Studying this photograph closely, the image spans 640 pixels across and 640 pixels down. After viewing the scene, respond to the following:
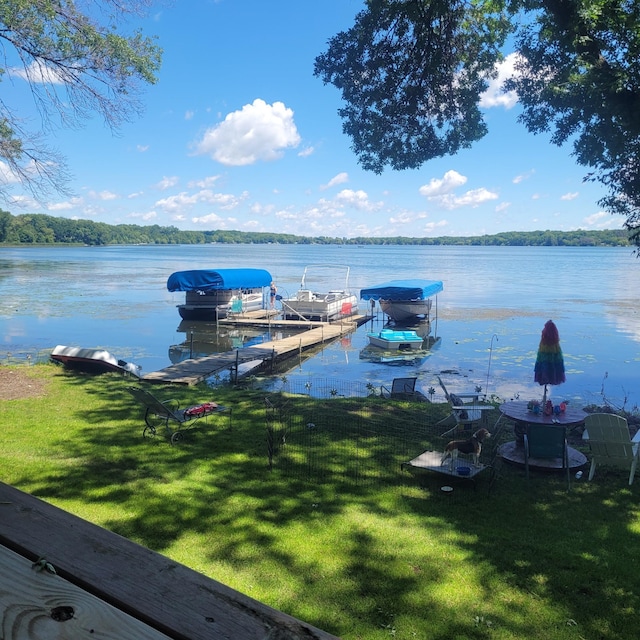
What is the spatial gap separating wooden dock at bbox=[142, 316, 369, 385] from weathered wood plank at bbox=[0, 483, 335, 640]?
15099 mm

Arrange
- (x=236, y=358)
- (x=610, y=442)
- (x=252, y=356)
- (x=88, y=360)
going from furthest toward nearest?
1. (x=252, y=356)
2. (x=236, y=358)
3. (x=88, y=360)
4. (x=610, y=442)

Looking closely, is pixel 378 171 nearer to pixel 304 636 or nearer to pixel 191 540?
pixel 191 540

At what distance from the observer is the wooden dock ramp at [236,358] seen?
646 inches

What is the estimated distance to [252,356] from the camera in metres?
20.1

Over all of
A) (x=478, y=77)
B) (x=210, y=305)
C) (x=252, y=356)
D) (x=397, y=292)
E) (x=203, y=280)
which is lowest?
(x=210, y=305)

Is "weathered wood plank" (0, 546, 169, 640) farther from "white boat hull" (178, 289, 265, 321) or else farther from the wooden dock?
"white boat hull" (178, 289, 265, 321)

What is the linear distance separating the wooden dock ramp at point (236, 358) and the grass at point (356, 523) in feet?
20.4

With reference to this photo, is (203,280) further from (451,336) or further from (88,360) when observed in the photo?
(88,360)

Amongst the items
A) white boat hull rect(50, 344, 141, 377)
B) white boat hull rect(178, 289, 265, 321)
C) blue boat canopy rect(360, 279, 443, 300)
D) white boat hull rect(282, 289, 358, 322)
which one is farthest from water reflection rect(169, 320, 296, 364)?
white boat hull rect(50, 344, 141, 377)

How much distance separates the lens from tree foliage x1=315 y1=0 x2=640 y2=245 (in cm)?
827

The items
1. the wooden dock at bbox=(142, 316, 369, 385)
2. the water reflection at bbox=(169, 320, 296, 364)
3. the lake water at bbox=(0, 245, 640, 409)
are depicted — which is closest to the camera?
the wooden dock at bbox=(142, 316, 369, 385)

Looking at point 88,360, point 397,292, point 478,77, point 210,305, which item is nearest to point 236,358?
point 88,360

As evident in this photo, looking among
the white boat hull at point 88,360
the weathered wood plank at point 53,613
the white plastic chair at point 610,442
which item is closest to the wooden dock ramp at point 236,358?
the white boat hull at point 88,360

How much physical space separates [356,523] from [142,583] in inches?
207
